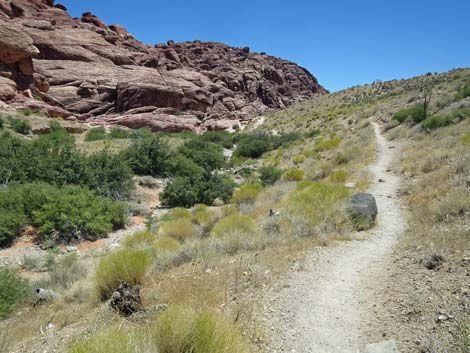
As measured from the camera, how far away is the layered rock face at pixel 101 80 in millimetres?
32094

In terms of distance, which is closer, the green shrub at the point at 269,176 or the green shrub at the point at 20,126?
the green shrub at the point at 269,176

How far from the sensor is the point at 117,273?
15.2 ft

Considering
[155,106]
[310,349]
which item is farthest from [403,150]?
[155,106]

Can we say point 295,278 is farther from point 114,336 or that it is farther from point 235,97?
point 235,97

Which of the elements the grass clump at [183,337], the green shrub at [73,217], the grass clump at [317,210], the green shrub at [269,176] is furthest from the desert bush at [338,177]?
the grass clump at [183,337]

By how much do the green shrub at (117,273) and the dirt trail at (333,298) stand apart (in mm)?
2183

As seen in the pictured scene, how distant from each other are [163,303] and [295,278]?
1.88 metres

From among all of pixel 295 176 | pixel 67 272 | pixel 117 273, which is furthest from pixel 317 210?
pixel 295 176

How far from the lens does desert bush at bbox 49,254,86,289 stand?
600 centimetres

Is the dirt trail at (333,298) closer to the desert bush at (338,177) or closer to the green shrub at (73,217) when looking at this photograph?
the desert bush at (338,177)

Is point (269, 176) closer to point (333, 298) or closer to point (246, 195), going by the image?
point (246, 195)

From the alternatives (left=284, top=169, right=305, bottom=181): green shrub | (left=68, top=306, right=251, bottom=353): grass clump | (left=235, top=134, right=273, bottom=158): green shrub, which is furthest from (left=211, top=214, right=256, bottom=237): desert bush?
(left=235, top=134, right=273, bottom=158): green shrub

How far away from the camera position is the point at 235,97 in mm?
55156

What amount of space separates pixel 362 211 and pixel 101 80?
44.5 m
